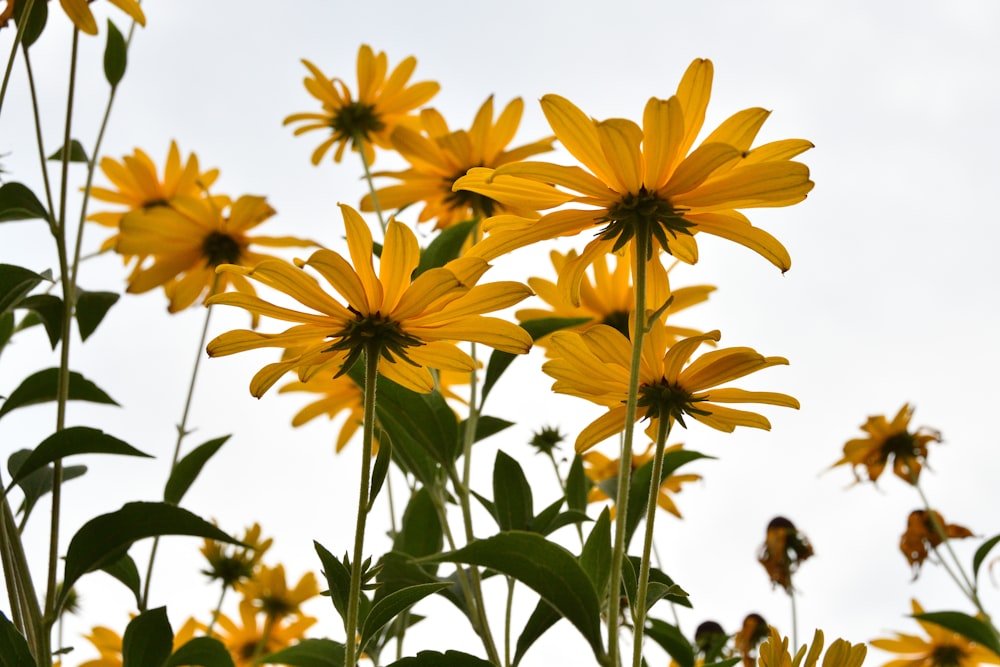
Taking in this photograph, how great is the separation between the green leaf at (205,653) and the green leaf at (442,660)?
1.65 ft

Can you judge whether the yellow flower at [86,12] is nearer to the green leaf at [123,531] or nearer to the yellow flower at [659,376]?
the green leaf at [123,531]

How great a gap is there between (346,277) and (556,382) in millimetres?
248

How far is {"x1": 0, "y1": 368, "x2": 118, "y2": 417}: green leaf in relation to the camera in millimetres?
1446

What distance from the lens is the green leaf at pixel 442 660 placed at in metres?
0.88

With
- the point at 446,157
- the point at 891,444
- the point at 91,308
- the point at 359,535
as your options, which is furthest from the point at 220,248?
the point at 891,444

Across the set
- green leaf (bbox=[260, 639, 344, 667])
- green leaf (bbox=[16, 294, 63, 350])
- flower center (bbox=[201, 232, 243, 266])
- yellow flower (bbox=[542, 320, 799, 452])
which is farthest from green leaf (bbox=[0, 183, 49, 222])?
yellow flower (bbox=[542, 320, 799, 452])

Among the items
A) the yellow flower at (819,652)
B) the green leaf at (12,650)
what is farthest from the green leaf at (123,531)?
the yellow flower at (819,652)

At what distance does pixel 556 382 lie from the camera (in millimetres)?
1002

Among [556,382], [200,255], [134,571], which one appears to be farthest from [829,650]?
[200,255]

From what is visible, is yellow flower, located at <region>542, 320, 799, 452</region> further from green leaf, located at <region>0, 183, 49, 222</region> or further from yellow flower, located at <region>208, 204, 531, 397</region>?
green leaf, located at <region>0, 183, 49, 222</region>

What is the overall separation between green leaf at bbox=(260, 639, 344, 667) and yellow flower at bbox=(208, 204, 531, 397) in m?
0.49

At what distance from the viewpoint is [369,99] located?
234cm

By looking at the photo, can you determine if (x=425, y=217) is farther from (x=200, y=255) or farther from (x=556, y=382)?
(x=556, y=382)

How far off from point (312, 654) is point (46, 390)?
588 millimetres
